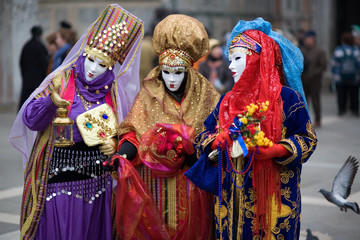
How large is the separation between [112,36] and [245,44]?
100 cm

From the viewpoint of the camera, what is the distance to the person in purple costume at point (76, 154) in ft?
13.9

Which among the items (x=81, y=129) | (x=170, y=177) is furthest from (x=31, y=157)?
(x=170, y=177)

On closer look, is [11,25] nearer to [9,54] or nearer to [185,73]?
[9,54]

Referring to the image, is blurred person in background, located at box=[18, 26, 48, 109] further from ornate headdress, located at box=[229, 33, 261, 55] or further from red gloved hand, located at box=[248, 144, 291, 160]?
red gloved hand, located at box=[248, 144, 291, 160]

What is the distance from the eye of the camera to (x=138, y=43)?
178 inches

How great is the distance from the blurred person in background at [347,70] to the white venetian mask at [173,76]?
9365mm

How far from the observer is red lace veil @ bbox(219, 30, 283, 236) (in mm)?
3672

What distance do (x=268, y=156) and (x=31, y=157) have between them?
170cm

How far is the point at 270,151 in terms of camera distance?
3561mm

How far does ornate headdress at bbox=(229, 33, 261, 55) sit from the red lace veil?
2cm

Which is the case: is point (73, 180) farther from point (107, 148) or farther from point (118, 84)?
point (118, 84)

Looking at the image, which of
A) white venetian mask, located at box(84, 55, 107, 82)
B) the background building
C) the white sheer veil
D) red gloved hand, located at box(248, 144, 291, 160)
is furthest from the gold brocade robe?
the background building

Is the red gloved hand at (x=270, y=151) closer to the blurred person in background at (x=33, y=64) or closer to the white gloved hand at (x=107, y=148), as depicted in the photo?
the white gloved hand at (x=107, y=148)

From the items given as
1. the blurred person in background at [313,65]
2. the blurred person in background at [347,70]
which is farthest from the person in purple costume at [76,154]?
the blurred person in background at [347,70]
